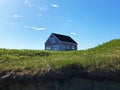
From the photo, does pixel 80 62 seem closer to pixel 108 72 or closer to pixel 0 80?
pixel 108 72

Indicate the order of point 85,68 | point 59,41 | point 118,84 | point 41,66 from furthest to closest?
point 59,41, point 41,66, point 85,68, point 118,84

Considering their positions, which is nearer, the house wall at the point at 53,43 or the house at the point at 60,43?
the house at the point at 60,43

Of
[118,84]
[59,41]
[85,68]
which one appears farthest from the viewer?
[59,41]

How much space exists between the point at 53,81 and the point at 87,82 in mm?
915

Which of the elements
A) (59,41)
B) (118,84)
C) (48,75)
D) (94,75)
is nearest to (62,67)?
(48,75)

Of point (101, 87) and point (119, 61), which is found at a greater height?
point (119, 61)

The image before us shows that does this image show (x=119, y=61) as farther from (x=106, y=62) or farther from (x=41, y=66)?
(x=41, y=66)

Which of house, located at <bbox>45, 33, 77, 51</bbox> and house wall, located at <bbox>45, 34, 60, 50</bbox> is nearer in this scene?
house, located at <bbox>45, 33, 77, 51</bbox>

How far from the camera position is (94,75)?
26.0 feet

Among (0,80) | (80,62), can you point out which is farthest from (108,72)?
(0,80)

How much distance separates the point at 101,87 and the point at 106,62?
83cm

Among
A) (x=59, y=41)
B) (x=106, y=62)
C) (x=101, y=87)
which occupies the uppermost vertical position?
(x=59, y=41)

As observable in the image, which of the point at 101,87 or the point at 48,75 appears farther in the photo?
the point at 48,75

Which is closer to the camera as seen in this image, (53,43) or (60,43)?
(60,43)
